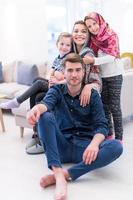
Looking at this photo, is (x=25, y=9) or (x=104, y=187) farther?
(x=25, y=9)

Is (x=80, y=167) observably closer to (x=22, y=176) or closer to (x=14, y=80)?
(x=22, y=176)

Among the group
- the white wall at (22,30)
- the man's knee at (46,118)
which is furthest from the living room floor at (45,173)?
the white wall at (22,30)

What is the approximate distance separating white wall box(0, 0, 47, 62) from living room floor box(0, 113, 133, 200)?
2.98m

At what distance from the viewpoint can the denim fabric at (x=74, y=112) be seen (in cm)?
263

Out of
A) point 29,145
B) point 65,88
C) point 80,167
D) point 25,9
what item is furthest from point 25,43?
point 80,167

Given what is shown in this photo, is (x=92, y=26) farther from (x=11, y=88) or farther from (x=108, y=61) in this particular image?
(x=11, y=88)

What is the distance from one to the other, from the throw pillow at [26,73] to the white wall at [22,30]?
2.63ft

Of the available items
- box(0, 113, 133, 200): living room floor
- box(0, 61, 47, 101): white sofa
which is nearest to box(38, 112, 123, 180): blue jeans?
box(0, 113, 133, 200): living room floor

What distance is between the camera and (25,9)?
580cm

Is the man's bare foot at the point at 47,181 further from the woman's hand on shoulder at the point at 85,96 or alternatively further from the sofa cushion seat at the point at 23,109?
the sofa cushion seat at the point at 23,109

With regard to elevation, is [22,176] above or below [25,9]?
below

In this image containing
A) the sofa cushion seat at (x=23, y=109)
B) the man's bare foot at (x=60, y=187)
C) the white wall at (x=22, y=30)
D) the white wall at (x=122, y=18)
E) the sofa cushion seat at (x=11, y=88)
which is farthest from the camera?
the white wall at (x=122, y=18)

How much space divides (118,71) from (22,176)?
122 centimetres

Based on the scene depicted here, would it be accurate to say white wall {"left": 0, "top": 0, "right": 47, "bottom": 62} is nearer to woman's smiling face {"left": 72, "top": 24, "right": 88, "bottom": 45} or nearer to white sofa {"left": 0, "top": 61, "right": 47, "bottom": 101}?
white sofa {"left": 0, "top": 61, "right": 47, "bottom": 101}
